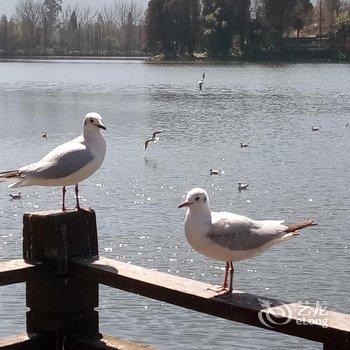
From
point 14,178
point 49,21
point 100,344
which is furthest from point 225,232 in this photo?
point 49,21

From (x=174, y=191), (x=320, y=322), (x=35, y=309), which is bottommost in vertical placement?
(x=174, y=191)

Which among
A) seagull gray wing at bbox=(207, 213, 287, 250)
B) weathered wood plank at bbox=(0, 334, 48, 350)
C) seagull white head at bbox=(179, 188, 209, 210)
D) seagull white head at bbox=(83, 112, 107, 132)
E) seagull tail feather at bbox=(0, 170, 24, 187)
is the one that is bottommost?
weathered wood plank at bbox=(0, 334, 48, 350)

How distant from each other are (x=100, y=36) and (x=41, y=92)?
103901 mm

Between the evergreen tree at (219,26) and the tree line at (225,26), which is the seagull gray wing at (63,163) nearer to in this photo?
the evergreen tree at (219,26)

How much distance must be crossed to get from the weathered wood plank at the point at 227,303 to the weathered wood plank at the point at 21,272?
148 millimetres

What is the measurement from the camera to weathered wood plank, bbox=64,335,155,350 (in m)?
4.22

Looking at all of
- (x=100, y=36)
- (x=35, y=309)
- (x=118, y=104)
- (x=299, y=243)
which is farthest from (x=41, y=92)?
(x=100, y=36)

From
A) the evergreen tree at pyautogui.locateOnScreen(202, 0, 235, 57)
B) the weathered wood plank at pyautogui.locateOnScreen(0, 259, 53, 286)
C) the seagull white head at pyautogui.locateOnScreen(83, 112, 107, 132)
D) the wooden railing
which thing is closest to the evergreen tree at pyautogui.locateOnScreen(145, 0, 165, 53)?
the evergreen tree at pyautogui.locateOnScreen(202, 0, 235, 57)

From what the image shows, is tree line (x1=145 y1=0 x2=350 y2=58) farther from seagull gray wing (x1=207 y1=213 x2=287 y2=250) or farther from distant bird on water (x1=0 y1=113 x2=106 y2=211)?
seagull gray wing (x1=207 y1=213 x2=287 y2=250)

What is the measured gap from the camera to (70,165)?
540 centimetres

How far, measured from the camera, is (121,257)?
13.2 meters

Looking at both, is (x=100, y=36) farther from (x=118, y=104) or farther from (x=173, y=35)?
(x=118, y=104)

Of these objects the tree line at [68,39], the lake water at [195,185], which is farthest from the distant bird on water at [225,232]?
the tree line at [68,39]

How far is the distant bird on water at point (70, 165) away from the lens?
540 centimetres
